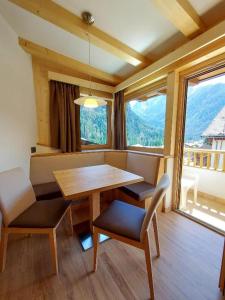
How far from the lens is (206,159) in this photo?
284 cm

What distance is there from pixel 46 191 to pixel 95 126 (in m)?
1.79

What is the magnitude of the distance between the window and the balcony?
6.46 feet

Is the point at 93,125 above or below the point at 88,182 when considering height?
above

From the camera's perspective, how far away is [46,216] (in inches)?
49.7

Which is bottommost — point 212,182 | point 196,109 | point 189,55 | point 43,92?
point 212,182

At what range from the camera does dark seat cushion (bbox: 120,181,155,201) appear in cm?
183

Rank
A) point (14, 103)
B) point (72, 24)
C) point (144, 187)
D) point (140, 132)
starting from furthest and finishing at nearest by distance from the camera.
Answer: point (140, 132)
point (144, 187)
point (14, 103)
point (72, 24)

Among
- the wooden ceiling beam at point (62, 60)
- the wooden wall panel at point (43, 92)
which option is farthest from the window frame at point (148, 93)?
the wooden wall panel at point (43, 92)

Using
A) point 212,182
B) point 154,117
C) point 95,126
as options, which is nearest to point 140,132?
point 154,117

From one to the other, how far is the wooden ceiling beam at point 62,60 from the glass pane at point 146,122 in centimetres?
78

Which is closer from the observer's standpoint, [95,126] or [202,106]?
[202,106]

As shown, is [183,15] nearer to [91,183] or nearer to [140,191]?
[91,183]

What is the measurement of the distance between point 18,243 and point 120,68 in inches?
125

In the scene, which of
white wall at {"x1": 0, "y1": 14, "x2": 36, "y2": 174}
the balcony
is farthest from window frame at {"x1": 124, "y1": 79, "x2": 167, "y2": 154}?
white wall at {"x1": 0, "y1": 14, "x2": 36, "y2": 174}
